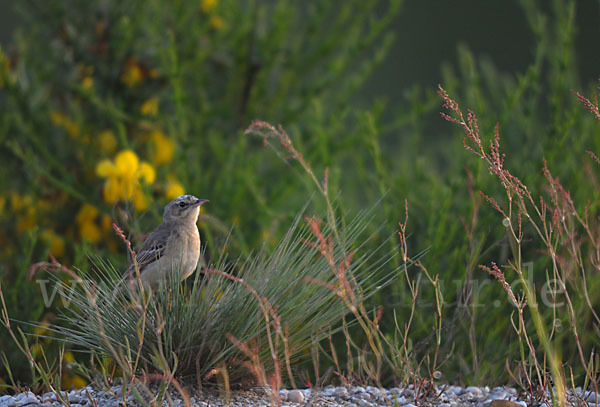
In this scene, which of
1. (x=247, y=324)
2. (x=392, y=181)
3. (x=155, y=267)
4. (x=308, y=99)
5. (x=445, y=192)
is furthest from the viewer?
(x=308, y=99)

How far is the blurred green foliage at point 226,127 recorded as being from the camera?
9.16ft

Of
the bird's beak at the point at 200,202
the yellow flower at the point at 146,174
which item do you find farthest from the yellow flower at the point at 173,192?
the bird's beak at the point at 200,202

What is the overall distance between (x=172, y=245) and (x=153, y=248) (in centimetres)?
11

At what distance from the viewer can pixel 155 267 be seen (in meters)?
2.13

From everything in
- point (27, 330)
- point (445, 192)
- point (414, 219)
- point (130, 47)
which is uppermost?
point (130, 47)

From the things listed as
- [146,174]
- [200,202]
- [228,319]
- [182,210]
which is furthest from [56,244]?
[228,319]

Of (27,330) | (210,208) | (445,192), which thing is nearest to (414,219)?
(445,192)

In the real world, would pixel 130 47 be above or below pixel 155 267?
above

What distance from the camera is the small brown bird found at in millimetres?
2041

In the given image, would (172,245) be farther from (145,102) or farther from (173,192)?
(145,102)

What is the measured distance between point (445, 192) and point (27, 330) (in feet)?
4.95

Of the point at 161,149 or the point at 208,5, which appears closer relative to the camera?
the point at 161,149

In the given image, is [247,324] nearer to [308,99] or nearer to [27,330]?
[27,330]

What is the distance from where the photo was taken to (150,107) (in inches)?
133
